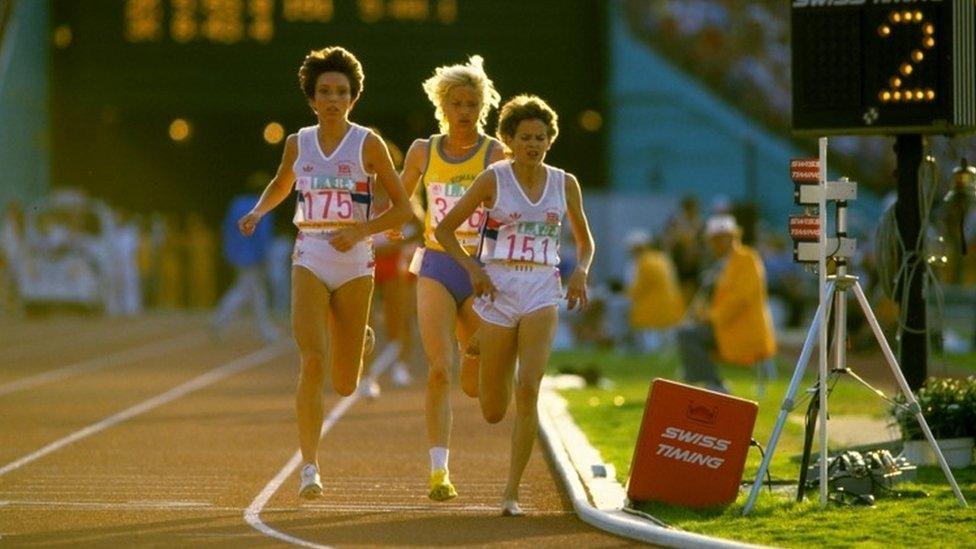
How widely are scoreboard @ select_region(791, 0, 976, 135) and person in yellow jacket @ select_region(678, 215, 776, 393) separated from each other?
6.49 m

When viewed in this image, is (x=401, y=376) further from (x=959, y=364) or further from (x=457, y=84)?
(x=457, y=84)

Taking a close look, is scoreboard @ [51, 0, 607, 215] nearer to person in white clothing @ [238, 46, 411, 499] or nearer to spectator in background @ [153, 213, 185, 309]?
spectator in background @ [153, 213, 185, 309]

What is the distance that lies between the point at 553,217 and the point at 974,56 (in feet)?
10.8

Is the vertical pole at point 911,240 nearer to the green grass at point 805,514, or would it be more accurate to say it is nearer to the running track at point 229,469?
the green grass at point 805,514

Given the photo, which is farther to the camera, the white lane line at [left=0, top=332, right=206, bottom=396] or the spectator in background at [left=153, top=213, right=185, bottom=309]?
the spectator in background at [left=153, top=213, right=185, bottom=309]

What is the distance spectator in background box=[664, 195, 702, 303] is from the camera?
29969 mm

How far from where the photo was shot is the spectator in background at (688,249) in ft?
98.3

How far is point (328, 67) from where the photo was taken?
11.2 m

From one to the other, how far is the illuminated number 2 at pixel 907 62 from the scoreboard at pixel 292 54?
23191 millimetres

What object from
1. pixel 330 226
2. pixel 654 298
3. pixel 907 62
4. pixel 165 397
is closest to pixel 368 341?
pixel 330 226

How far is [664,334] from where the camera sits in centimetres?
2852

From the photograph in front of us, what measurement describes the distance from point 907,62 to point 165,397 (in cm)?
889

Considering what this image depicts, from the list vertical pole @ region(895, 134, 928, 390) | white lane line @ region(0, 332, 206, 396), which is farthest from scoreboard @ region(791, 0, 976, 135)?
white lane line @ region(0, 332, 206, 396)

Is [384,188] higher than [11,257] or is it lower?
higher
